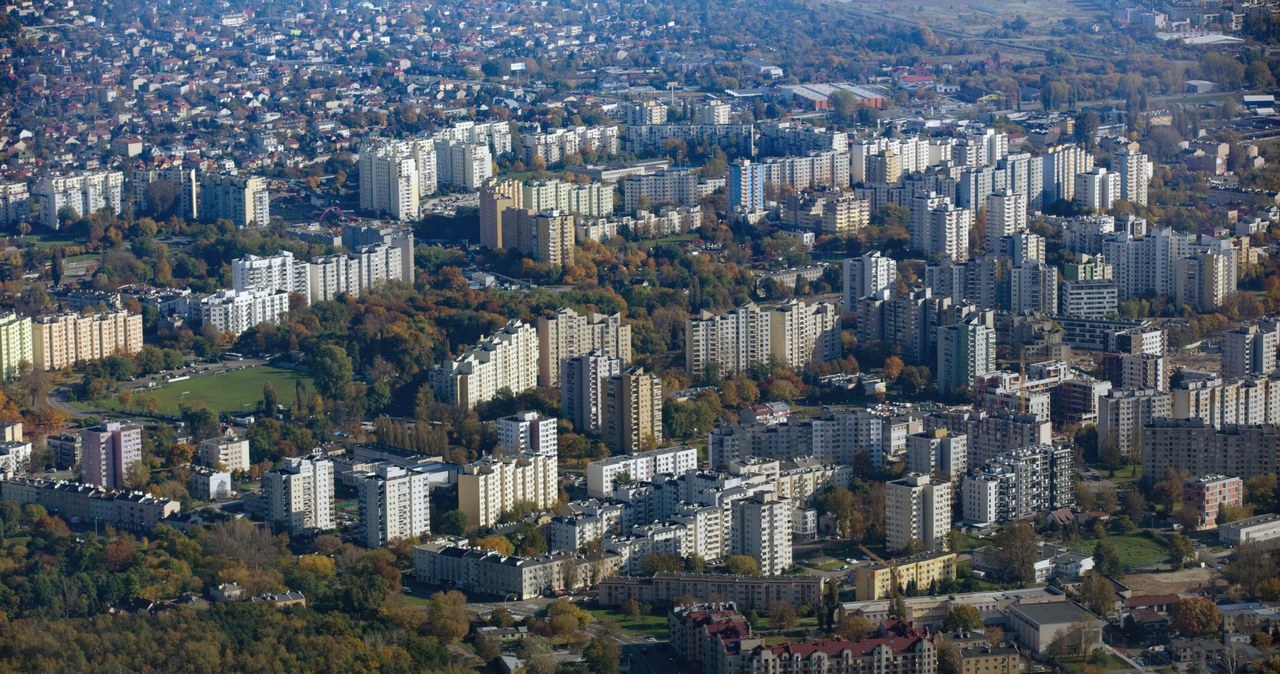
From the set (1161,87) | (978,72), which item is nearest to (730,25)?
(978,72)

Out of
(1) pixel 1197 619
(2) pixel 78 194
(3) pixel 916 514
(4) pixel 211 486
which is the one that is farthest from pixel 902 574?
(2) pixel 78 194

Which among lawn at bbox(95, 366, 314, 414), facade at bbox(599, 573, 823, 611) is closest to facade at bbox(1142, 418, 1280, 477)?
facade at bbox(599, 573, 823, 611)

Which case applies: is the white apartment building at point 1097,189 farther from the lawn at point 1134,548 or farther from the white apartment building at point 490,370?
the lawn at point 1134,548

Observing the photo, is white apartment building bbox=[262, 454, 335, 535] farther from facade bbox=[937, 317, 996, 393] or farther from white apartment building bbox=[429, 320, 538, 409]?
facade bbox=[937, 317, 996, 393]

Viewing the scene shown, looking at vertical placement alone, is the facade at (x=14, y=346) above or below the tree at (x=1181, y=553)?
above

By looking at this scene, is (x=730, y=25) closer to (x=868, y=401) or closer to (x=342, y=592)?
(x=868, y=401)

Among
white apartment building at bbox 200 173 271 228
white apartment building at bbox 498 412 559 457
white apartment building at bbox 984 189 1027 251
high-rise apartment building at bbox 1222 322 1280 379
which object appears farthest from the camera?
white apartment building at bbox 200 173 271 228

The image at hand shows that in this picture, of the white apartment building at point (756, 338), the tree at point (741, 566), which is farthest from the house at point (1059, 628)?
the white apartment building at point (756, 338)
